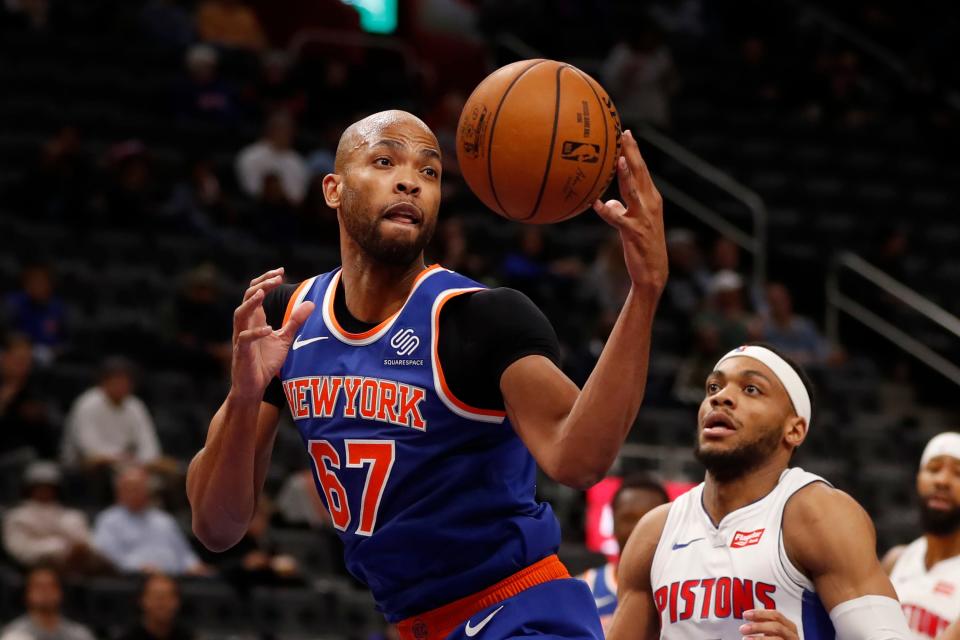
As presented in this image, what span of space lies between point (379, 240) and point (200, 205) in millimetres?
9435

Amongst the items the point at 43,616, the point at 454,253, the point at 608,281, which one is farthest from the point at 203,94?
the point at 43,616

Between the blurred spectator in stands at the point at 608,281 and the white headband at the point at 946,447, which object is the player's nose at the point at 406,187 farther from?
the blurred spectator in stands at the point at 608,281

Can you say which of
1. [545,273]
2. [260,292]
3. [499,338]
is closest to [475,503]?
[499,338]

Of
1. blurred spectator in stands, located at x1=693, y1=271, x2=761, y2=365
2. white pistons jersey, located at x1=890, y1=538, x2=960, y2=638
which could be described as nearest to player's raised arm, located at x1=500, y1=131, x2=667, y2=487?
white pistons jersey, located at x1=890, y1=538, x2=960, y2=638

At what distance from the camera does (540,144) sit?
4047 mm

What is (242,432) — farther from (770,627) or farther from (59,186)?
(59,186)

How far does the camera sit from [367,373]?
4047 millimetres

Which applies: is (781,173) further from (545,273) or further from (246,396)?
(246,396)

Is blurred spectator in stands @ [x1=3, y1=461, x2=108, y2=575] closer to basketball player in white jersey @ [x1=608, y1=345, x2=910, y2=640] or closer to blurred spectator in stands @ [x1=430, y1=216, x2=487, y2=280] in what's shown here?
blurred spectator in stands @ [x1=430, y1=216, x2=487, y2=280]

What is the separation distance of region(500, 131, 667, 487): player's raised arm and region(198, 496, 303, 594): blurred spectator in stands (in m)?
6.57

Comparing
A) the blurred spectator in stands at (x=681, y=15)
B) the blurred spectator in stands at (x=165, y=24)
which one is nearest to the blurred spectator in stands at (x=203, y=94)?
the blurred spectator in stands at (x=165, y=24)

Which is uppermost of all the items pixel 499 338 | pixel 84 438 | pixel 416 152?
pixel 416 152

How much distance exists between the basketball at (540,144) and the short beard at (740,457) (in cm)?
115

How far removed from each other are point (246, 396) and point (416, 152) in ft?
2.67
